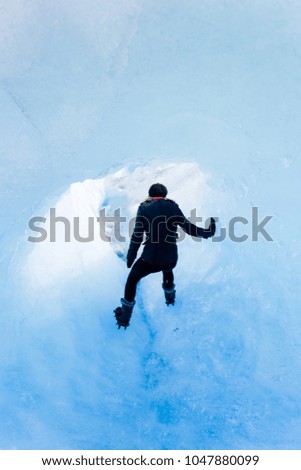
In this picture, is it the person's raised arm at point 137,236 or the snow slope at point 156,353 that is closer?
the person's raised arm at point 137,236

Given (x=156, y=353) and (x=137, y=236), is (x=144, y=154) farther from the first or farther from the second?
(x=156, y=353)

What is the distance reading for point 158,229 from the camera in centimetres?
388

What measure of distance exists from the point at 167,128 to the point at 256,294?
1989mm

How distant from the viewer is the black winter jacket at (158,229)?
12.6ft

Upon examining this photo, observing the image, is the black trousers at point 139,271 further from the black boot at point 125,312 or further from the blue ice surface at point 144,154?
the blue ice surface at point 144,154

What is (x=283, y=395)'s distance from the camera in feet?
14.3

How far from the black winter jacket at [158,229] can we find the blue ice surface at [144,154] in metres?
1.13

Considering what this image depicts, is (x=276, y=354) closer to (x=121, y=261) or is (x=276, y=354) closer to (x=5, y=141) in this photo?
(x=121, y=261)

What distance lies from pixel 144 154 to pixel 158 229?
1476 mm

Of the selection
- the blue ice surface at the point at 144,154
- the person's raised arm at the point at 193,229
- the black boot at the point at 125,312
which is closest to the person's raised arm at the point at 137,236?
the person's raised arm at the point at 193,229

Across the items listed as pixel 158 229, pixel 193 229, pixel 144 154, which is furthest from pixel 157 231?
pixel 144 154

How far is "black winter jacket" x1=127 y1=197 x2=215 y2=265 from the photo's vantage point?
384cm

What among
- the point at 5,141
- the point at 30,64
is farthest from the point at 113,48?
the point at 5,141

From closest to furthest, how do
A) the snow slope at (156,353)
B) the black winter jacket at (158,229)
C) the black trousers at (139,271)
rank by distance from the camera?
1. the black winter jacket at (158,229)
2. the black trousers at (139,271)
3. the snow slope at (156,353)
